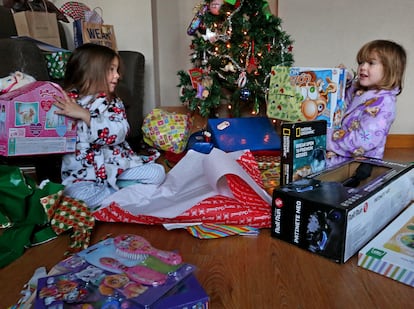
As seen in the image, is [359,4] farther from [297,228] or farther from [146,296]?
[146,296]

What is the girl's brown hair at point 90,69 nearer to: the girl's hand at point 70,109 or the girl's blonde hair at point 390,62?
the girl's hand at point 70,109

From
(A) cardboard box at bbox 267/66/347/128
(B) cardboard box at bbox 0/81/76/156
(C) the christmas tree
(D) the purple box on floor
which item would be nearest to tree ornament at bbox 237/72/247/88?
(C) the christmas tree

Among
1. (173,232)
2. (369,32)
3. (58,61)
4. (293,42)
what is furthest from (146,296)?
(369,32)

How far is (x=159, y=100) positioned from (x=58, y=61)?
1.09m

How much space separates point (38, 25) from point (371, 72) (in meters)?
1.53

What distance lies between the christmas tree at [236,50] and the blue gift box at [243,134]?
192 mm

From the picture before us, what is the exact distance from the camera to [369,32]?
86.9 inches

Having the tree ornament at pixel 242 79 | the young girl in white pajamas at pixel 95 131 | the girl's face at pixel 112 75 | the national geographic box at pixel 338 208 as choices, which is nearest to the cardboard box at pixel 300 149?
the national geographic box at pixel 338 208

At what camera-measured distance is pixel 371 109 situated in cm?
133

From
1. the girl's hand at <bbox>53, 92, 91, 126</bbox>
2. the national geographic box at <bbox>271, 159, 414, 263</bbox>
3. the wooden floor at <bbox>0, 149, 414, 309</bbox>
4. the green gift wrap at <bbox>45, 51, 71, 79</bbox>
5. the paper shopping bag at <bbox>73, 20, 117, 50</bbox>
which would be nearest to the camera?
the wooden floor at <bbox>0, 149, 414, 309</bbox>

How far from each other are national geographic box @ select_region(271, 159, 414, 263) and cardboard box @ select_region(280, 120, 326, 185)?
0.21ft

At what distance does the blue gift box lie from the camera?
194 cm

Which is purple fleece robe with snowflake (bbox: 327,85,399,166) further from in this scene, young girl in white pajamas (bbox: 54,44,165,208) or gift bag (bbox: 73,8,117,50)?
gift bag (bbox: 73,8,117,50)

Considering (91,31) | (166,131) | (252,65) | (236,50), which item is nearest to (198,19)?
(236,50)
